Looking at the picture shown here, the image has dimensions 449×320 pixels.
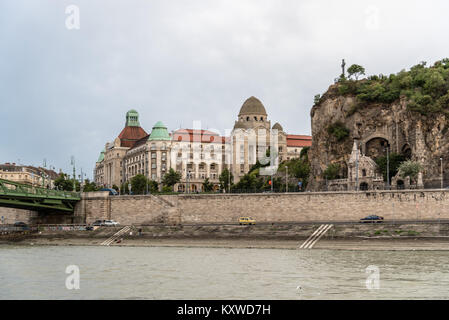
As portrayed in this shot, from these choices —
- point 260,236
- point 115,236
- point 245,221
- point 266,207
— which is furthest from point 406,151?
point 115,236

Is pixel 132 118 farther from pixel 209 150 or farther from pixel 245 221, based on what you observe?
pixel 245 221

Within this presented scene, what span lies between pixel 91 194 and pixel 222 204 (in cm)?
1835

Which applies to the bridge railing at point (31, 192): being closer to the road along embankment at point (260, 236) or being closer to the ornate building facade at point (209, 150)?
the road along embankment at point (260, 236)

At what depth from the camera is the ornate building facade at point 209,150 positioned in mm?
141000

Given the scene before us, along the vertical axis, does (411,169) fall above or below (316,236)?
above

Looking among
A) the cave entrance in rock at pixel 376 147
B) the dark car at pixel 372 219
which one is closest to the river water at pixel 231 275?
the dark car at pixel 372 219

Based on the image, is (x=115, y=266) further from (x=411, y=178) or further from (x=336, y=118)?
(x=336, y=118)

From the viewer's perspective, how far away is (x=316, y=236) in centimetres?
5853

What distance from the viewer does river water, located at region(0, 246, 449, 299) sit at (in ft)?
103

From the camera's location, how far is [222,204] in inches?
3061

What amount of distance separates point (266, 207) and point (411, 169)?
18423mm

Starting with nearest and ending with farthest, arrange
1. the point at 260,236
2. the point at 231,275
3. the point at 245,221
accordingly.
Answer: the point at 231,275
the point at 260,236
the point at 245,221

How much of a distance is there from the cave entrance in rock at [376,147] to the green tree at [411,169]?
12704 mm

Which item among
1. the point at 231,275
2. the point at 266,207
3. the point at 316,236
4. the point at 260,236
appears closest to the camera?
the point at 231,275
